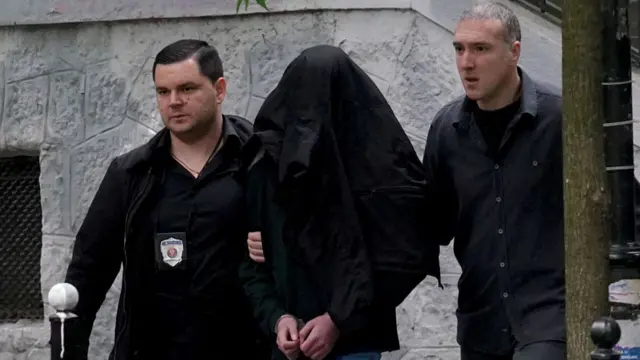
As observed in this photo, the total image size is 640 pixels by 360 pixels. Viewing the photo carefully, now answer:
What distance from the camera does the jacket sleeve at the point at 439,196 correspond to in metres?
4.68

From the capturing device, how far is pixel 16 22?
7180 millimetres

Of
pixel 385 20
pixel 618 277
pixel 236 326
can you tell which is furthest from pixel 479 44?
pixel 385 20

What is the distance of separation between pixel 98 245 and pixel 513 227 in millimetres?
1574

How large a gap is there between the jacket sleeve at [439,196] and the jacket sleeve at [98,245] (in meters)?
1.15

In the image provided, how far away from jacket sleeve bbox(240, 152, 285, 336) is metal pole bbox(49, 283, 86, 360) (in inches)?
24.4

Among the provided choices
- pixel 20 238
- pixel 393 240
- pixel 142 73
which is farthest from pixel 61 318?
pixel 20 238

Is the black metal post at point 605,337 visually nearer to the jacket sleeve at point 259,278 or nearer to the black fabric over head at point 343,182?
the black fabric over head at point 343,182

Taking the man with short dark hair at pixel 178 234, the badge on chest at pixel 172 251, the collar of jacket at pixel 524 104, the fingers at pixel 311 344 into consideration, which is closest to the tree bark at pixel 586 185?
the collar of jacket at pixel 524 104

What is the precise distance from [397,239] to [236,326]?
77cm

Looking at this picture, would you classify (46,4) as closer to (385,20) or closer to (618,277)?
(385,20)

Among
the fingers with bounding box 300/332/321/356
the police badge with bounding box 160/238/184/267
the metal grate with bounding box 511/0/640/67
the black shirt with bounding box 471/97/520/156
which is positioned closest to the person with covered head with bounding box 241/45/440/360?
the fingers with bounding box 300/332/321/356

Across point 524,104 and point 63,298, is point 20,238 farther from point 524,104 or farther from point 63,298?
point 524,104

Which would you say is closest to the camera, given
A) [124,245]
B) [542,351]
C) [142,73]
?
[542,351]

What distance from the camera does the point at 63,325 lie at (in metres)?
4.43
